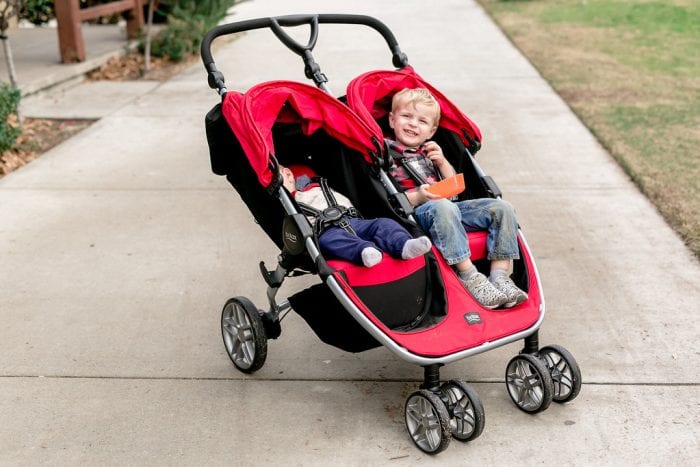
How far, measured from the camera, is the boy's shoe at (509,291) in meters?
3.85

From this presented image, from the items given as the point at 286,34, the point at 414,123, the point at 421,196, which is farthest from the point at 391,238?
the point at 286,34

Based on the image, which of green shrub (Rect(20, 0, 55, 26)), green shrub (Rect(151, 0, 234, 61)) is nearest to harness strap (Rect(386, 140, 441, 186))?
green shrub (Rect(20, 0, 55, 26))

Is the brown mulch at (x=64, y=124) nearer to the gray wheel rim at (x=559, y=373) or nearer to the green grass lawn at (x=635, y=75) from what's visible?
the green grass lawn at (x=635, y=75)

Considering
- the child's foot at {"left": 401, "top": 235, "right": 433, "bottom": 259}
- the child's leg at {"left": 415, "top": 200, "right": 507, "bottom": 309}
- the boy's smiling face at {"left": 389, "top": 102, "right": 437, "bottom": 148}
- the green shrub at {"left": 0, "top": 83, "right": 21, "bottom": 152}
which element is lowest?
the green shrub at {"left": 0, "top": 83, "right": 21, "bottom": 152}

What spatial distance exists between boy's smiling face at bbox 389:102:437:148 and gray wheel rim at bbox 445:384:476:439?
136 centimetres

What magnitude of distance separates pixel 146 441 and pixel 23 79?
674 centimetres

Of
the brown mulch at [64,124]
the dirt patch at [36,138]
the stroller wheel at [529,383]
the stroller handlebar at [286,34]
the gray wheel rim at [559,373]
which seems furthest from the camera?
the brown mulch at [64,124]

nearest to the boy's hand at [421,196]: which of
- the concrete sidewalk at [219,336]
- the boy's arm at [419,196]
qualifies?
the boy's arm at [419,196]

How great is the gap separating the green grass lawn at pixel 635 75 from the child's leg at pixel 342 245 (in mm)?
2727

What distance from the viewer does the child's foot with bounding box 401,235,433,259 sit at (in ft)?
12.2

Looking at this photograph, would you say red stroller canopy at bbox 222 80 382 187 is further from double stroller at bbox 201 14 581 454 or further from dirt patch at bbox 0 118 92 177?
dirt patch at bbox 0 118 92 177

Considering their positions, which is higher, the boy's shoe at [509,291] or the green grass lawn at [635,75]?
the boy's shoe at [509,291]

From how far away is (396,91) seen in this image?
4711mm

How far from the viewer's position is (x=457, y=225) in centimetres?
399
